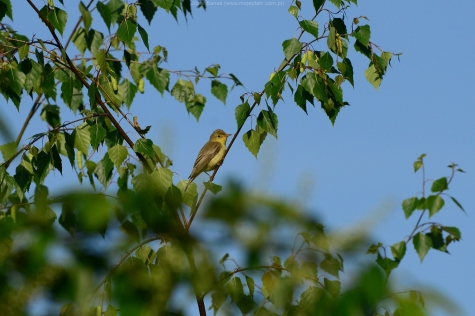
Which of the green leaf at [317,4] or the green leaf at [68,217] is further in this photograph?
the green leaf at [317,4]

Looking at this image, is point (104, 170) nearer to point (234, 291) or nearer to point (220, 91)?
point (220, 91)

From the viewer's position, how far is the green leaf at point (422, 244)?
362 cm

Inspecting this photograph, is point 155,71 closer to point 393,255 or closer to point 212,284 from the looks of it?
point 393,255

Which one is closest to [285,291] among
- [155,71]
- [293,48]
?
[293,48]

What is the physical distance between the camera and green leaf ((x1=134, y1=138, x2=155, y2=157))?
4202 millimetres

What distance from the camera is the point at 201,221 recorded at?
49.3 inches

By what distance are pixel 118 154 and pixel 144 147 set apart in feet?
1.21

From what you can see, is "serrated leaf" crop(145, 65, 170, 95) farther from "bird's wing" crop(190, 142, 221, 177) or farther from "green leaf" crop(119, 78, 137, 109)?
"bird's wing" crop(190, 142, 221, 177)

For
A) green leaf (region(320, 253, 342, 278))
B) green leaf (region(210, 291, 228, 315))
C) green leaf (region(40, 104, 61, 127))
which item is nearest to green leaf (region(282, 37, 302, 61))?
green leaf (region(210, 291, 228, 315))

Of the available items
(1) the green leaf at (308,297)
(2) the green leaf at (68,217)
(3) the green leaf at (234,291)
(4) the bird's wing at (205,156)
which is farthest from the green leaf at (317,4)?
(4) the bird's wing at (205,156)

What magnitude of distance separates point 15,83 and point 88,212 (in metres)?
3.92

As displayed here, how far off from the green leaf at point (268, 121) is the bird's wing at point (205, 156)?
13.9 ft

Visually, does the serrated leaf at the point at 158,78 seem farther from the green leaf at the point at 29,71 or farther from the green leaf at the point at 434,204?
the green leaf at the point at 434,204

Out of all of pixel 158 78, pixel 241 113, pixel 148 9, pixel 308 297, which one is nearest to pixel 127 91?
pixel 158 78
